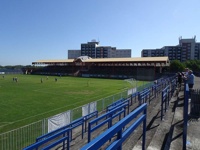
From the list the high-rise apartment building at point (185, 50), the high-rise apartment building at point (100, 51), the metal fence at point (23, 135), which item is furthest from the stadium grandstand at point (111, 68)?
the high-rise apartment building at point (185, 50)

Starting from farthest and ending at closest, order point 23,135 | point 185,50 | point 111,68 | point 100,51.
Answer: point 100,51
point 185,50
point 111,68
point 23,135

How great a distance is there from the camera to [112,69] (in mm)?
78812

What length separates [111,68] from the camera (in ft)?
263

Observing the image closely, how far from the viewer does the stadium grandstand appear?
65.6m

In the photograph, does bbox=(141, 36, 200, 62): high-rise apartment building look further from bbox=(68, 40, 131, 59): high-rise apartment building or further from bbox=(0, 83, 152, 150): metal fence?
bbox=(0, 83, 152, 150): metal fence

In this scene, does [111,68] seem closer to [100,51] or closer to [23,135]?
[23,135]

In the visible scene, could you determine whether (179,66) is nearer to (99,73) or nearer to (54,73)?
(99,73)

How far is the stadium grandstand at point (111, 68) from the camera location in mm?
65562

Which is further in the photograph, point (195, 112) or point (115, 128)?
point (195, 112)

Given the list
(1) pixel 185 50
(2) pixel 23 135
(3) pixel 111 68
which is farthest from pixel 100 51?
(2) pixel 23 135

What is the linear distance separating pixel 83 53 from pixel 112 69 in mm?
82580

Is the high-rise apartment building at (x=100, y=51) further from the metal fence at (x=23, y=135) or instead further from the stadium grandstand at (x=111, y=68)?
the metal fence at (x=23, y=135)

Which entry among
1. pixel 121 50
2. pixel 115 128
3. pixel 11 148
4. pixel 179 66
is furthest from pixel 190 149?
pixel 121 50

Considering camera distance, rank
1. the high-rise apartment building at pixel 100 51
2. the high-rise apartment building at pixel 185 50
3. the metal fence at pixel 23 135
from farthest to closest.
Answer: the high-rise apartment building at pixel 100 51
the high-rise apartment building at pixel 185 50
the metal fence at pixel 23 135
